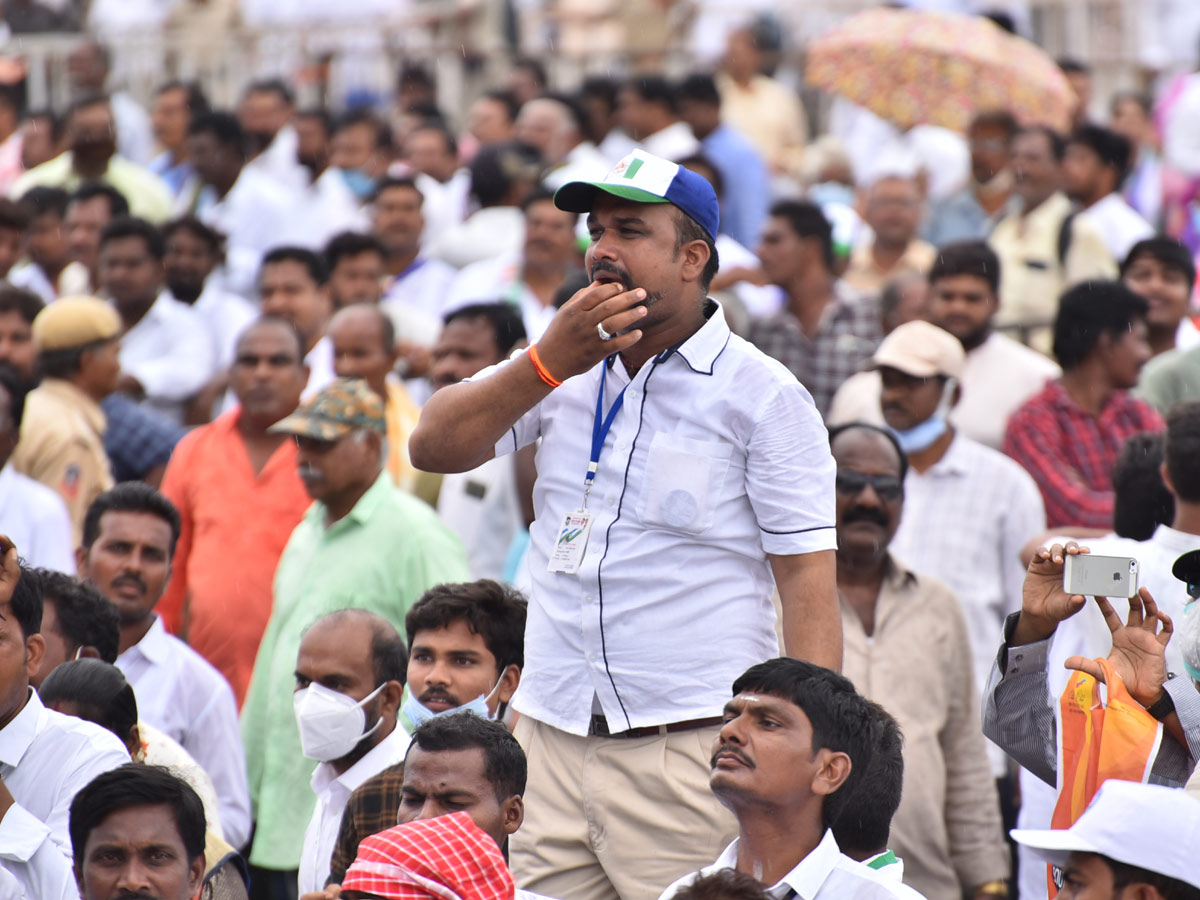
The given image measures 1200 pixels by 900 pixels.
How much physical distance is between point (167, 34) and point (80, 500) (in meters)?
11.6

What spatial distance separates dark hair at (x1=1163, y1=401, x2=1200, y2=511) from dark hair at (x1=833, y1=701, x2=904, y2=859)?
1.30m

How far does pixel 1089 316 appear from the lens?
8.18 m

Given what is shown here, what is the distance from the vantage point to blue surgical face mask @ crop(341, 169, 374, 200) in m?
14.2

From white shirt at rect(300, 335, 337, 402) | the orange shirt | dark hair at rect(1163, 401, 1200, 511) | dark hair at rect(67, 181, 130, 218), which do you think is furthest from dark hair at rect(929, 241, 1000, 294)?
dark hair at rect(67, 181, 130, 218)

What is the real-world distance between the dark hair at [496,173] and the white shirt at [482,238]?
154mm

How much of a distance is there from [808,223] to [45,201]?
527 cm

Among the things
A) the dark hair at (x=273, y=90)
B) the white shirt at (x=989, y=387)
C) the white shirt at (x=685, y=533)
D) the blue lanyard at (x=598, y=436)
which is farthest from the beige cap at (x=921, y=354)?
the dark hair at (x=273, y=90)

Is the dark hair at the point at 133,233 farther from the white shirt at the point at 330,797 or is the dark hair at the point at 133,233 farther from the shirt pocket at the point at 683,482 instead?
the shirt pocket at the point at 683,482

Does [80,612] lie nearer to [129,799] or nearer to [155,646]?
[155,646]

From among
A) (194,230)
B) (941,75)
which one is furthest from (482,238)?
(941,75)

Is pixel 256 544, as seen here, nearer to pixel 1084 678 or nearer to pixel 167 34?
pixel 1084 678

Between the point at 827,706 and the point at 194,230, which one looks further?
the point at 194,230

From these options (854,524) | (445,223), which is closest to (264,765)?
(854,524)

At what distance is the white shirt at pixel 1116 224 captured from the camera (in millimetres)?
11553
